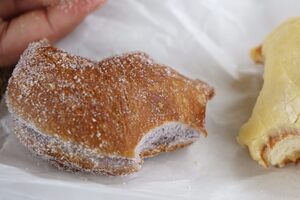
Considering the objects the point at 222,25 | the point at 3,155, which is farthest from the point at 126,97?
the point at 222,25

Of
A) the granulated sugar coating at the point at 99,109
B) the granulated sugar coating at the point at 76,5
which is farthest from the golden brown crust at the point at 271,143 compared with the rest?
the granulated sugar coating at the point at 76,5

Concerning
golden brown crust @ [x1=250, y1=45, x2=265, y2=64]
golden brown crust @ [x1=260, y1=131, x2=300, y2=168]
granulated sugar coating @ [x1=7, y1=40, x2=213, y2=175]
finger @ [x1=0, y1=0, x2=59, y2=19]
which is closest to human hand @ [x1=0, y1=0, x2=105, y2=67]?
finger @ [x1=0, y1=0, x2=59, y2=19]

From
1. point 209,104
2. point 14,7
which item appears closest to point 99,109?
point 209,104

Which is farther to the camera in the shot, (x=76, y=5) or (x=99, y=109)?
(x=76, y=5)

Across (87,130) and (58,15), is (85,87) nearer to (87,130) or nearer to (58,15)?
(87,130)

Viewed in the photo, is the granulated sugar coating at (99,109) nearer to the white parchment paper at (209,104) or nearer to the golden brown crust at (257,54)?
the white parchment paper at (209,104)

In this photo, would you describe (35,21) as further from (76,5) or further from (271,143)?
(271,143)
